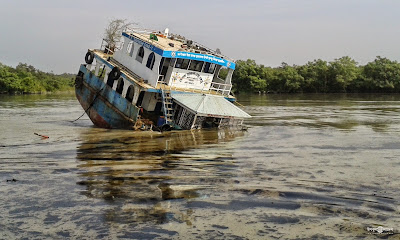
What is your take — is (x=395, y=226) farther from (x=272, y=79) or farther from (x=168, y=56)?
(x=272, y=79)

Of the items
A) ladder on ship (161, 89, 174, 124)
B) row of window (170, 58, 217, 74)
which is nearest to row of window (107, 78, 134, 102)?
ladder on ship (161, 89, 174, 124)

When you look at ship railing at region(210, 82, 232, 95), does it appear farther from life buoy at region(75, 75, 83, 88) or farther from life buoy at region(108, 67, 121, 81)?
life buoy at region(75, 75, 83, 88)

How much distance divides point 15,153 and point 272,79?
75719mm

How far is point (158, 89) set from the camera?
19172mm

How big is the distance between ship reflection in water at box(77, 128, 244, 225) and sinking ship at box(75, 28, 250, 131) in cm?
170

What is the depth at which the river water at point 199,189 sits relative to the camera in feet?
21.5

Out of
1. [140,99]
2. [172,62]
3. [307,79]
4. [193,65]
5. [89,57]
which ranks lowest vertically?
[140,99]

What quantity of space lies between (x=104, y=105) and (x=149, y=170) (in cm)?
1182

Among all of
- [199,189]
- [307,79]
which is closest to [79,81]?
[199,189]

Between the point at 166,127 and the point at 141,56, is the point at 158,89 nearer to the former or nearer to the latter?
the point at 166,127

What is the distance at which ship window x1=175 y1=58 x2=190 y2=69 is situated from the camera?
20.6m

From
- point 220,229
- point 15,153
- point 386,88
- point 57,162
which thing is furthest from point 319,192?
point 386,88

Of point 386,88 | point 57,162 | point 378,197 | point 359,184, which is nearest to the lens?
point 378,197

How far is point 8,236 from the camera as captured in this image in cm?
633
